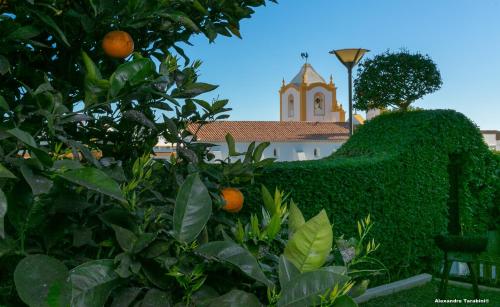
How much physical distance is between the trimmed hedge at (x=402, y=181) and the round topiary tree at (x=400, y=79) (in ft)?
4.79

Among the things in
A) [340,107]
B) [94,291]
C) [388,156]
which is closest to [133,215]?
[94,291]

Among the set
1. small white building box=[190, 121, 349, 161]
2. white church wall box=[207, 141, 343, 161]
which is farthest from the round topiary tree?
white church wall box=[207, 141, 343, 161]

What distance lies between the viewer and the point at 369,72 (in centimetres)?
1121

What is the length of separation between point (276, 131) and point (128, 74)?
144 feet

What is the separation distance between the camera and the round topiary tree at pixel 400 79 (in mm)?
10859

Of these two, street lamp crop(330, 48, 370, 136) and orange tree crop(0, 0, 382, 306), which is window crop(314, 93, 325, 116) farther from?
orange tree crop(0, 0, 382, 306)

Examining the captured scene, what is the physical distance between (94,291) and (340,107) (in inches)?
2644

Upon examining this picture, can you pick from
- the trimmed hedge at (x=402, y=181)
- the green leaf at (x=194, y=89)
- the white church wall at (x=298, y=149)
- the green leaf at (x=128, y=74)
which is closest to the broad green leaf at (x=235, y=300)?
the green leaf at (x=128, y=74)

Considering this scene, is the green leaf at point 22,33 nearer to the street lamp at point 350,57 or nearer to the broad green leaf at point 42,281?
the broad green leaf at point 42,281

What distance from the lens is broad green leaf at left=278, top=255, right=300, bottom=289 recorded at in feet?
3.36

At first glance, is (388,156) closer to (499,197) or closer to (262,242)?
(499,197)

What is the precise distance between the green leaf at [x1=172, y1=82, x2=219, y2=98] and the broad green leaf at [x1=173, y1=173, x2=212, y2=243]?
738 mm

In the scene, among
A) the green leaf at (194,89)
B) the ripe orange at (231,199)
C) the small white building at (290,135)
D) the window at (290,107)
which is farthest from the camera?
the window at (290,107)

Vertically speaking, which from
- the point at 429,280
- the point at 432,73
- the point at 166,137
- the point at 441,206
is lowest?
the point at 429,280
